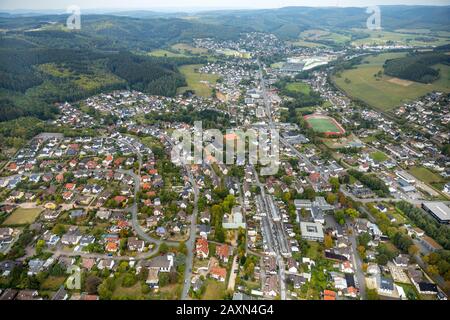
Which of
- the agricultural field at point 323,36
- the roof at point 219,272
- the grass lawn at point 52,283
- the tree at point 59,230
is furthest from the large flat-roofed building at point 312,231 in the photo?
the agricultural field at point 323,36

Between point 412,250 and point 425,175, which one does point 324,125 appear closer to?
point 425,175

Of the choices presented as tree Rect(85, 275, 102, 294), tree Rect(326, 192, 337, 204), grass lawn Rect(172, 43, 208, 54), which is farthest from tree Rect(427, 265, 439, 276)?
grass lawn Rect(172, 43, 208, 54)

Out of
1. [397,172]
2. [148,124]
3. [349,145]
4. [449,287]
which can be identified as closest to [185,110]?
[148,124]

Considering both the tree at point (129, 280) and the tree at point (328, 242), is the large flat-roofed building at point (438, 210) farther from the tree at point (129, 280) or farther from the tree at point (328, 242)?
the tree at point (129, 280)

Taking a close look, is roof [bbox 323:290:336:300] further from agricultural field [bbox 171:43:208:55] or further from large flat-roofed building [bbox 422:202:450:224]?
agricultural field [bbox 171:43:208:55]

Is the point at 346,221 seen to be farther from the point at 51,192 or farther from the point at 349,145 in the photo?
the point at 51,192

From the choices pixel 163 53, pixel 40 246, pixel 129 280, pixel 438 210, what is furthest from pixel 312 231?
pixel 163 53
